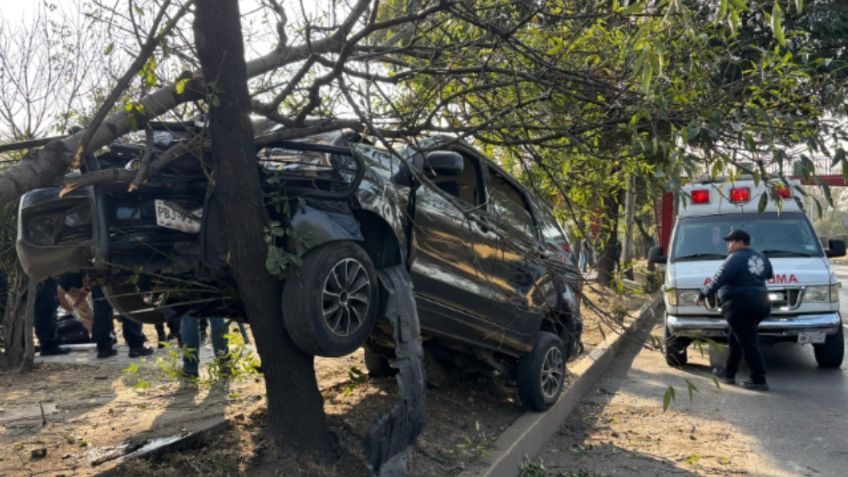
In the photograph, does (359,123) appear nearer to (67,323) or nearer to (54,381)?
(54,381)

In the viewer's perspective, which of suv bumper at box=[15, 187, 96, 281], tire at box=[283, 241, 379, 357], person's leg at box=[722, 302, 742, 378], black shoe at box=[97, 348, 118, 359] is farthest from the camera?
black shoe at box=[97, 348, 118, 359]

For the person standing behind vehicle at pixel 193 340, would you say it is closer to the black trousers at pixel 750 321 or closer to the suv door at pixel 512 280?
the suv door at pixel 512 280

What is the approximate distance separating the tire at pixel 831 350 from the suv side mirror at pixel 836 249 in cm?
122

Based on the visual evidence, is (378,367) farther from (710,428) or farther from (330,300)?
(710,428)

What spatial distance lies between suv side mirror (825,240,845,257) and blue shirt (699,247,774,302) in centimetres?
207

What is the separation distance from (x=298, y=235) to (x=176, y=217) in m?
0.69

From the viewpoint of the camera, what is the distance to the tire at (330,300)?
3939 mm

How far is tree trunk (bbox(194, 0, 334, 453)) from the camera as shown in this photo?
4023 mm

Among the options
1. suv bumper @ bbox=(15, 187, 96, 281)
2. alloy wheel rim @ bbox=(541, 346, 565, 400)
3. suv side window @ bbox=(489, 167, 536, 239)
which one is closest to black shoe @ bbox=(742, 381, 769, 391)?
alloy wheel rim @ bbox=(541, 346, 565, 400)

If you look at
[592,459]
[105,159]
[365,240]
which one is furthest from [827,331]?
[105,159]

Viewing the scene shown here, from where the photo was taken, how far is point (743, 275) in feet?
26.9

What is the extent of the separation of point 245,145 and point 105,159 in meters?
0.90

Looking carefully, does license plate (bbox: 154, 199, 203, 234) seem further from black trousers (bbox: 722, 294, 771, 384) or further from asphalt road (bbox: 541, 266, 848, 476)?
black trousers (bbox: 722, 294, 771, 384)

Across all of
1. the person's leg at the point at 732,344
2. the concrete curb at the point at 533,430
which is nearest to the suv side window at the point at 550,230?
the concrete curb at the point at 533,430
